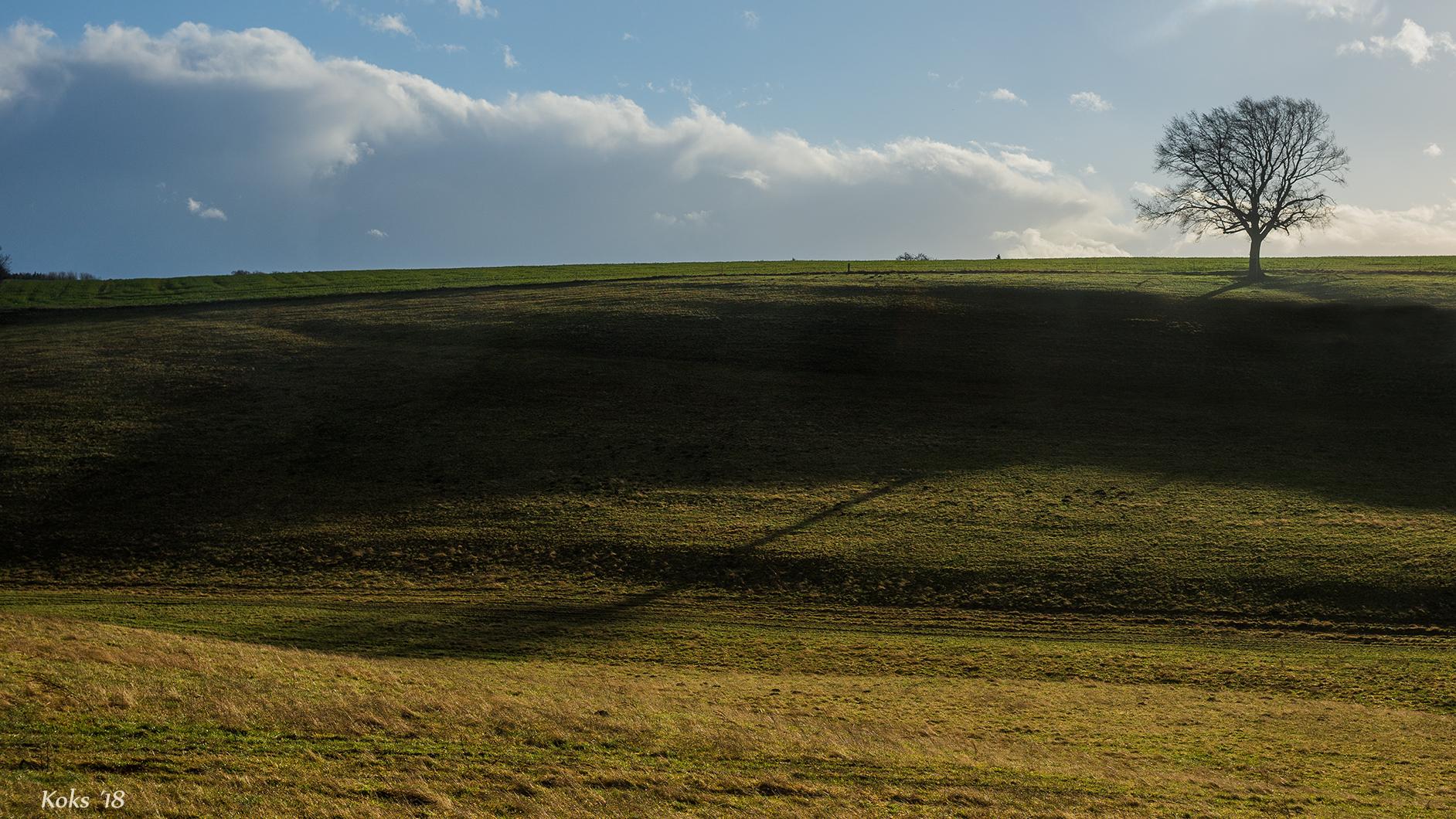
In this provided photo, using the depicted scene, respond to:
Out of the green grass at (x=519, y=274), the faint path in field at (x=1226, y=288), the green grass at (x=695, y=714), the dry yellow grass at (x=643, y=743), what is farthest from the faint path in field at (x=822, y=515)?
the green grass at (x=519, y=274)

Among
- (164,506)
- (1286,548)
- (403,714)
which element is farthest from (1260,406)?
(164,506)

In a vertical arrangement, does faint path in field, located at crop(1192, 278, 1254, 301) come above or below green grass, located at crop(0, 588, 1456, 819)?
above

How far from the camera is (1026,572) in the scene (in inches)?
781

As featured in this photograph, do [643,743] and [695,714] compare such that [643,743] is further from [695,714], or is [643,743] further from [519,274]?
[519,274]

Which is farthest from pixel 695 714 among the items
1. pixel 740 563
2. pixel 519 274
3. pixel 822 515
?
pixel 519 274

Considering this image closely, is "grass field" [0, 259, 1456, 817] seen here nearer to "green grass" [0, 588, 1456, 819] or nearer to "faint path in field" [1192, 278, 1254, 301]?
"green grass" [0, 588, 1456, 819]

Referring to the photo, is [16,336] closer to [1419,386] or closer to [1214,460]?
[1214,460]

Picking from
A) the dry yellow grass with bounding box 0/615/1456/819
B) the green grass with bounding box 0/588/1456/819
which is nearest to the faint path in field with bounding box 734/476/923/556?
the green grass with bounding box 0/588/1456/819

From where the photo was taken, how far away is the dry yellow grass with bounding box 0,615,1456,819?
7.97 meters

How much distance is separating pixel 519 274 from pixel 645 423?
1861 inches

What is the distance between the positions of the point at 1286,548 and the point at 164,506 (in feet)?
102

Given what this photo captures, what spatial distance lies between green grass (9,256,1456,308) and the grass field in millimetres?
16990

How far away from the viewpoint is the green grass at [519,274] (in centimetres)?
5975

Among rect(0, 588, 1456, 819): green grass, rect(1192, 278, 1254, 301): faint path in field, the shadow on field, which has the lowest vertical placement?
rect(0, 588, 1456, 819): green grass
